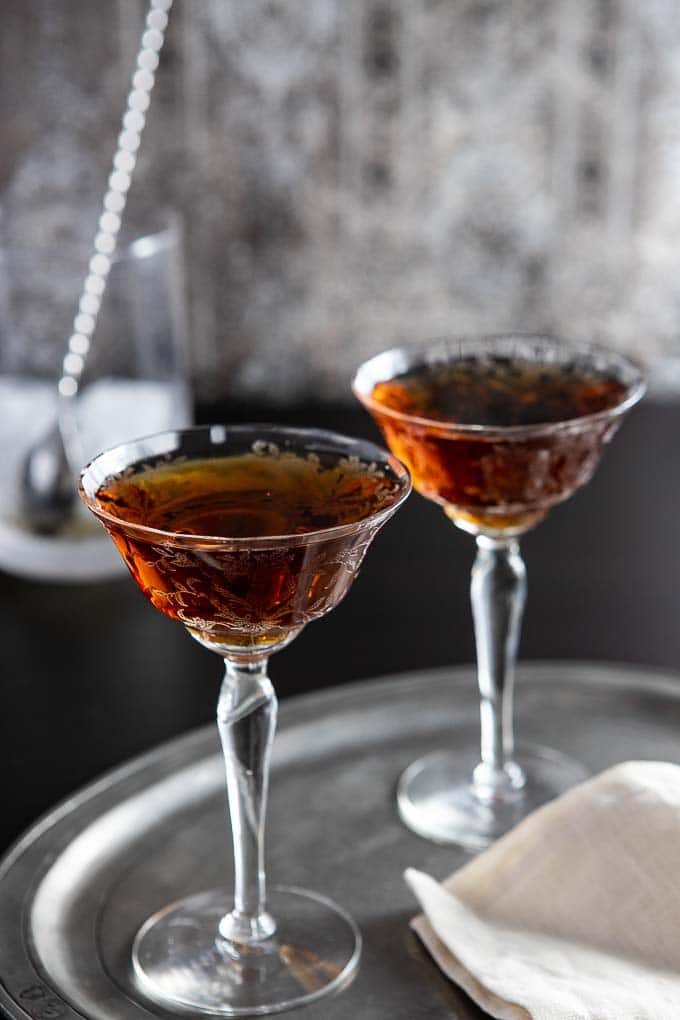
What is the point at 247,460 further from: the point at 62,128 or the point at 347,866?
the point at 62,128

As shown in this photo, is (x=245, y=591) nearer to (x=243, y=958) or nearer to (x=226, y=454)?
(x=226, y=454)

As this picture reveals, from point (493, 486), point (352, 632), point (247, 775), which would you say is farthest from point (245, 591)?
point (352, 632)

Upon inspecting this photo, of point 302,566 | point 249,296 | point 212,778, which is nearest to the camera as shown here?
point 302,566

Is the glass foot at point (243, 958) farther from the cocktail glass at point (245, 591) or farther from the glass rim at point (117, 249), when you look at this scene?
the glass rim at point (117, 249)

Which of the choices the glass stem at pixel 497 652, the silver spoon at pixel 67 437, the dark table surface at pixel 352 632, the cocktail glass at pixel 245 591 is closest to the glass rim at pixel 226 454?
the cocktail glass at pixel 245 591

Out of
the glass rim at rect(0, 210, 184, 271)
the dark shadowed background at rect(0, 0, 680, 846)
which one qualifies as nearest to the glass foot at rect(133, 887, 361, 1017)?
the dark shadowed background at rect(0, 0, 680, 846)

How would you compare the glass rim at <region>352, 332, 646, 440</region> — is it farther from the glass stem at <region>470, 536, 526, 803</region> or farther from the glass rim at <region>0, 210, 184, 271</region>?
the glass rim at <region>0, 210, 184, 271</region>

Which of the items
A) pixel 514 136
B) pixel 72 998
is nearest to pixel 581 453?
pixel 72 998
